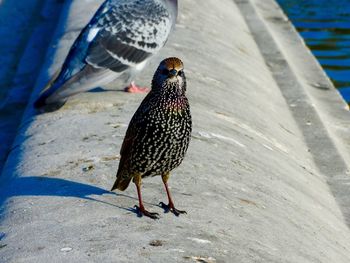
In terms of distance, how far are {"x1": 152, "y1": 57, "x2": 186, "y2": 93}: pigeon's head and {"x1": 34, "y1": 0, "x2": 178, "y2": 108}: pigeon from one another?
2.43m

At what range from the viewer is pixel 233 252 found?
4.81 metres

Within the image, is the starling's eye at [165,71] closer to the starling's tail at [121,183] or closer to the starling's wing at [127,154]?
the starling's wing at [127,154]

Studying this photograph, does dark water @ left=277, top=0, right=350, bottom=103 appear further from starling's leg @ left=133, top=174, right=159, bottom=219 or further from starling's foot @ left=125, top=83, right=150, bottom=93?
starling's leg @ left=133, top=174, right=159, bottom=219

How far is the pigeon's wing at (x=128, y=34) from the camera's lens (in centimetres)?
789

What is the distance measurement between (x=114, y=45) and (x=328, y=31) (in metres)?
6.91

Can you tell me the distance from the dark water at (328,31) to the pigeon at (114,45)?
4031 millimetres

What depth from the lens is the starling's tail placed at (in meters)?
5.35

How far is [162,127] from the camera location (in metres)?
5.13

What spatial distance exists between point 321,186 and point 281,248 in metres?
2.47

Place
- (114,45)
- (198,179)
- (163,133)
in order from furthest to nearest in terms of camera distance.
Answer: (114,45)
(198,179)
(163,133)

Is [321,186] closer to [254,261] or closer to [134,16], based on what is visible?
[134,16]

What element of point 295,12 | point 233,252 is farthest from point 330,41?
point 233,252

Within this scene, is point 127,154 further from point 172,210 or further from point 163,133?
point 172,210

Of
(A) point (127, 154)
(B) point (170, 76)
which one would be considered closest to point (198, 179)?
(A) point (127, 154)
